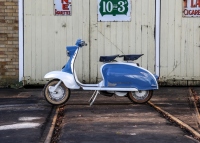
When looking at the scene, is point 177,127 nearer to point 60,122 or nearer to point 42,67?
point 60,122

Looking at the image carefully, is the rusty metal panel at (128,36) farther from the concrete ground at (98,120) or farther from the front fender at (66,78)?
the front fender at (66,78)

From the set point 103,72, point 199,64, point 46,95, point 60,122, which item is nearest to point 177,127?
point 60,122

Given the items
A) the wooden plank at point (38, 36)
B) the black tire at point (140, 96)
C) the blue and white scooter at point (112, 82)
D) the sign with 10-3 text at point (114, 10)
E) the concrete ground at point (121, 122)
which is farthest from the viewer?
the wooden plank at point (38, 36)

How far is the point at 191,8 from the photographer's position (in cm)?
1128

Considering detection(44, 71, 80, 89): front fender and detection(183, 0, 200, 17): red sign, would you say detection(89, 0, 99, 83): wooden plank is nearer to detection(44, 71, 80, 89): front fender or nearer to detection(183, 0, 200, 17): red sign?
detection(183, 0, 200, 17): red sign

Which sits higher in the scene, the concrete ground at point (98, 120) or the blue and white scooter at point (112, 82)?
the blue and white scooter at point (112, 82)

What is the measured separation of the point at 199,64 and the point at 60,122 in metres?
5.79

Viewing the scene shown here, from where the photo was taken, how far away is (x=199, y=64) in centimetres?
1134

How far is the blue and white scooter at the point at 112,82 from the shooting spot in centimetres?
798

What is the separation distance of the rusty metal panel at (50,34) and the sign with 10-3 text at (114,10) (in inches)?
14.1

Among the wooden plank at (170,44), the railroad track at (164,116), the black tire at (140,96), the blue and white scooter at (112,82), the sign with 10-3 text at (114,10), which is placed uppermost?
the sign with 10-3 text at (114,10)

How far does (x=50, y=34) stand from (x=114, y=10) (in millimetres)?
1679

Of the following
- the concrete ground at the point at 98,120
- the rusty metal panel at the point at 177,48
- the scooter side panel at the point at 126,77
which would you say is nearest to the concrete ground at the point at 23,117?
the concrete ground at the point at 98,120

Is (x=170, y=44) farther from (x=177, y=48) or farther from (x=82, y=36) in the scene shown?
(x=82, y=36)
